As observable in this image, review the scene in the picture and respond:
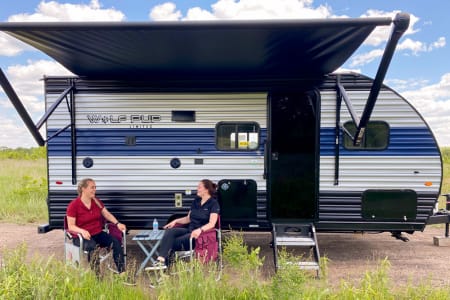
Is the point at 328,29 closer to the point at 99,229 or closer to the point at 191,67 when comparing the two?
the point at 191,67

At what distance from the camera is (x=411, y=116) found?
16.3ft

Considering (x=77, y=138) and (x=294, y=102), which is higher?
(x=294, y=102)

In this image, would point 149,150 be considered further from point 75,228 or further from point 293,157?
point 293,157

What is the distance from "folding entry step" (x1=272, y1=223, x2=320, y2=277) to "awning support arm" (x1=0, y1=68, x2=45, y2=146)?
341 cm

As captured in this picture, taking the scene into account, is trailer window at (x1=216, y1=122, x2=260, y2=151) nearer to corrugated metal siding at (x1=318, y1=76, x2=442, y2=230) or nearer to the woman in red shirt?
corrugated metal siding at (x1=318, y1=76, x2=442, y2=230)

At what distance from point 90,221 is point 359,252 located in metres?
4.15

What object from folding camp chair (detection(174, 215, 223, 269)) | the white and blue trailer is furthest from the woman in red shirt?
folding camp chair (detection(174, 215, 223, 269))

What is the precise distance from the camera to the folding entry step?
15.5 feet

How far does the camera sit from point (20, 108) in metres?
3.96

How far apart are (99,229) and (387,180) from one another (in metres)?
4.05

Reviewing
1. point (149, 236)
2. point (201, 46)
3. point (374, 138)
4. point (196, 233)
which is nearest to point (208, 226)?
point (196, 233)

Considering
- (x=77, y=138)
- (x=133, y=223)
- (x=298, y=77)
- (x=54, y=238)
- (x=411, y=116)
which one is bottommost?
(x=54, y=238)

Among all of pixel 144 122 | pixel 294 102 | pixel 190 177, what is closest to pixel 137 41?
pixel 144 122

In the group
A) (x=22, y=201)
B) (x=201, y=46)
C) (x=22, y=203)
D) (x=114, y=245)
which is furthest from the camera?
(x=22, y=201)
